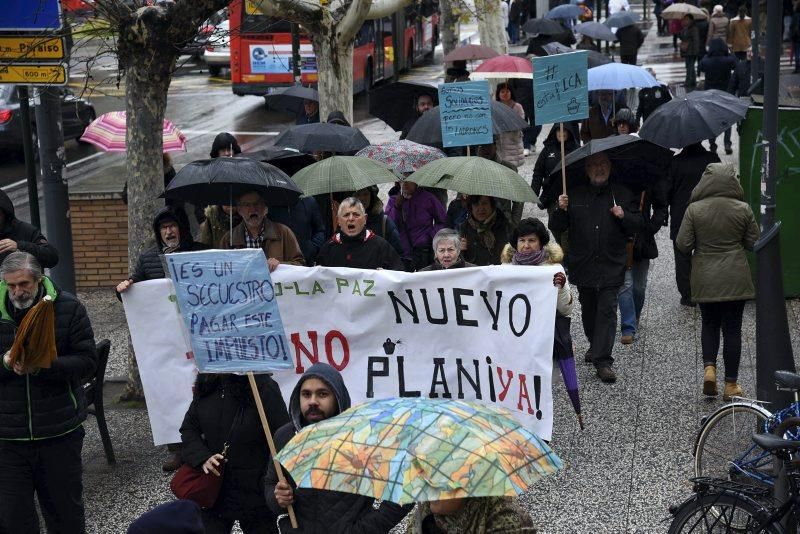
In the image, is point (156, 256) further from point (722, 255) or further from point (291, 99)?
point (291, 99)

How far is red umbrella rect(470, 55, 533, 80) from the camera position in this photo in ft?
54.7

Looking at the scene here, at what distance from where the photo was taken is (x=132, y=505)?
7414mm

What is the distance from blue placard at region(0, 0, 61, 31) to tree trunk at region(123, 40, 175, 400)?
2.51ft

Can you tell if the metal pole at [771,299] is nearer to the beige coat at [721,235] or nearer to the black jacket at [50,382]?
the beige coat at [721,235]

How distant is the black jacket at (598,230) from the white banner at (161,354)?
313 cm

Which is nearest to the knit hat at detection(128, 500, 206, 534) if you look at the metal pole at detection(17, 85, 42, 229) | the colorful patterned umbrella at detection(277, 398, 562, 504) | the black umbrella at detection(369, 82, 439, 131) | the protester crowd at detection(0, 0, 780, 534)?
the protester crowd at detection(0, 0, 780, 534)

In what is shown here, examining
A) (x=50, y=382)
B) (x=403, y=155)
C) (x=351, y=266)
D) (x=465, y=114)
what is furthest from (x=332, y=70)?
(x=50, y=382)

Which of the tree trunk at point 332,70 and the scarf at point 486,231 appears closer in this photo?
the scarf at point 486,231

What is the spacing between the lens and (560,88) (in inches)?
378

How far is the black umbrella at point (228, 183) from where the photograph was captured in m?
7.93

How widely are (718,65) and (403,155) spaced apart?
35.6 ft

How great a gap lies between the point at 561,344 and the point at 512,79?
11091mm

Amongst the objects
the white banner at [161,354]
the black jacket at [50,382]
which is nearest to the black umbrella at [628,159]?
the white banner at [161,354]

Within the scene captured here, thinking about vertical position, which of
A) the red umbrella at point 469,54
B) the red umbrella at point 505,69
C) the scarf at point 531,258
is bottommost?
the scarf at point 531,258
